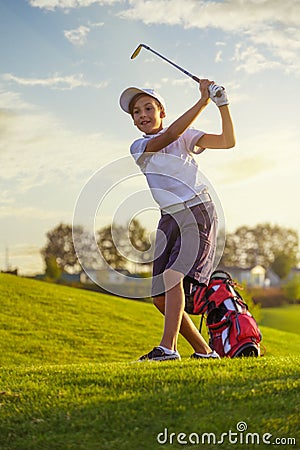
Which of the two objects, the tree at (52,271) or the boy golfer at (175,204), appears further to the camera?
the tree at (52,271)

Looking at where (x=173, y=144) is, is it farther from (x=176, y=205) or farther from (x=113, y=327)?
(x=113, y=327)

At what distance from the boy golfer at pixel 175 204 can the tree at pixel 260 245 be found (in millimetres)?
71476

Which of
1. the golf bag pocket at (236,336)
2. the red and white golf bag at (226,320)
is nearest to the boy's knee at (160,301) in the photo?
the red and white golf bag at (226,320)

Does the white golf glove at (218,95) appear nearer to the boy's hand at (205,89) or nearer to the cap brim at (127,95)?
the boy's hand at (205,89)

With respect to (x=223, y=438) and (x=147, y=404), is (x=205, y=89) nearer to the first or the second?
(x=147, y=404)

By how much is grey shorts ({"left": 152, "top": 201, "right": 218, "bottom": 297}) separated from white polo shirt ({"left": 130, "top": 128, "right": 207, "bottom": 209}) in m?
0.15

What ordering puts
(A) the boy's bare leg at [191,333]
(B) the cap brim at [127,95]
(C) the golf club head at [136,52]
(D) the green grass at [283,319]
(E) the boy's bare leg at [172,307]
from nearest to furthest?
(E) the boy's bare leg at [172,307] → (B) the cap brim at [127,95] → (A) the boy's bare leg at [191,333] → (C) the golf club head at [136,52] → (D) the green grass at [283,319]

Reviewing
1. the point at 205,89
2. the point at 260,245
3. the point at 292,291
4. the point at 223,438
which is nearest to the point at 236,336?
the point at 205,89

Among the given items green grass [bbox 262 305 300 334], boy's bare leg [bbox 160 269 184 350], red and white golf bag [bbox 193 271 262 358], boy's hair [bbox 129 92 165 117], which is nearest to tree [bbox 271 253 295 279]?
green grass [bbox 262 305 300 334]

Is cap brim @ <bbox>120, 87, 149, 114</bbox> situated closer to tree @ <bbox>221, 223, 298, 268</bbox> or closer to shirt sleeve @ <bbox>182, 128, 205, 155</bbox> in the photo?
shirt sleeve @ <bbox>182, 128, 205, 155</bbox>

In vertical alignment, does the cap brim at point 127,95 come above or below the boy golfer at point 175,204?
above

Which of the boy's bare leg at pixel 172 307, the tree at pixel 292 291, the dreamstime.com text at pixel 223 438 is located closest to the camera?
the dreamstime.com text at pixel 223 438

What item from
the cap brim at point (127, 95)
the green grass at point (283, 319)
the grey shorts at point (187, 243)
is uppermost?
the cap brim at point (127, 95)

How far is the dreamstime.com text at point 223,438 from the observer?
13.5ft
